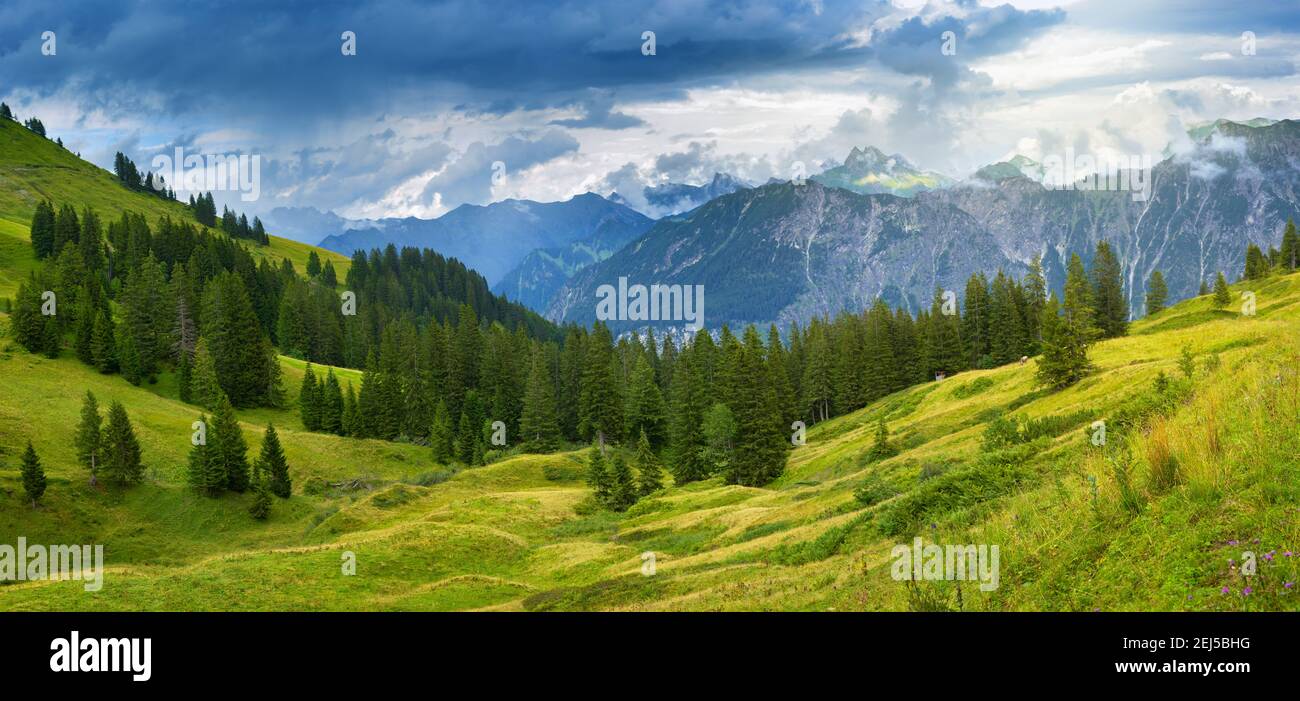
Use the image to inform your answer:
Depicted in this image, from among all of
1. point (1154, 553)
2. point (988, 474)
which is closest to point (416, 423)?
point (988, 474)

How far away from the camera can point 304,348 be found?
457 ft

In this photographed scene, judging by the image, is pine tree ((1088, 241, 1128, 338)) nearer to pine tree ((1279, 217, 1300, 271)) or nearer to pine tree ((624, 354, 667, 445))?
pine tree ((1279, 217, 1300, 271))

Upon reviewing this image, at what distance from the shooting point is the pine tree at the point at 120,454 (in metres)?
59.4

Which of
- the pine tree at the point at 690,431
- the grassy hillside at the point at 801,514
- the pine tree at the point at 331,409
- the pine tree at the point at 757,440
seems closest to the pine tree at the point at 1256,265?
the grassy hillside at the point at 801,514

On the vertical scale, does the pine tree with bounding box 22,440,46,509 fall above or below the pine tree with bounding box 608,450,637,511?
above

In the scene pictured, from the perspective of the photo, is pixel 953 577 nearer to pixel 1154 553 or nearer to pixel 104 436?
pixel 1154 553

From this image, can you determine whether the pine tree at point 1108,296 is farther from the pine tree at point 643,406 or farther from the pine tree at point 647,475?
the pine tree at point 647,475

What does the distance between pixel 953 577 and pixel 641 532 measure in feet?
113

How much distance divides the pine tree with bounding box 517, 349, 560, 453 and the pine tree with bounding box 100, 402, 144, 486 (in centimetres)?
4613

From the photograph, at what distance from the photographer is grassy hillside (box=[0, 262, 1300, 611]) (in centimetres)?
1097

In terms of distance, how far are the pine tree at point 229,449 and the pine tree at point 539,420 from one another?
3912 cm

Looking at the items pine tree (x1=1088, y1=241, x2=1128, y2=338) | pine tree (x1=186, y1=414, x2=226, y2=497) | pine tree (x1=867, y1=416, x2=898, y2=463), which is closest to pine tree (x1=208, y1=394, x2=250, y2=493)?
pine tree (x1=186, y1=414, x2=226, y2=497)

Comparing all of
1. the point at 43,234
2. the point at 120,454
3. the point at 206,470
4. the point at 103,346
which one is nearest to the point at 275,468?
the point at 206,470
